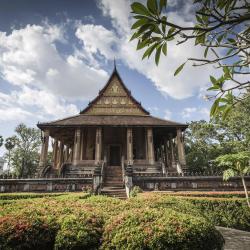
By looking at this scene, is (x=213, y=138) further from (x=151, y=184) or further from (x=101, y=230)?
(x=101, y=230)

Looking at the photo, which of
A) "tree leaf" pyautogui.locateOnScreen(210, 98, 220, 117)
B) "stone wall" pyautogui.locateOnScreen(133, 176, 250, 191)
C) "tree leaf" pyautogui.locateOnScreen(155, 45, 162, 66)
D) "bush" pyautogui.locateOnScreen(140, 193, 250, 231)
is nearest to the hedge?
"tree leaf" pyautogui.locateOnScreen(210, 98, 220, 117)

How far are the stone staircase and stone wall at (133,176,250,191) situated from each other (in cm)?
120

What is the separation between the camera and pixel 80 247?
11.3 ft

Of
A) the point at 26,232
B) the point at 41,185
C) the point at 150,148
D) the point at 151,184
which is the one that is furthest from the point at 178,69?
the point at 150,148

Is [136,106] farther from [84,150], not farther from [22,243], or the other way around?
[22,243]

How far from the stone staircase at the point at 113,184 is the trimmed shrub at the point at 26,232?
8639 millimetres

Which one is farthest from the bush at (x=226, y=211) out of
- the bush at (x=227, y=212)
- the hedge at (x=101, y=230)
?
the hedge at (x=101, y=230)

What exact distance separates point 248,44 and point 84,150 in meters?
22.2

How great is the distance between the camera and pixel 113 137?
2389cm

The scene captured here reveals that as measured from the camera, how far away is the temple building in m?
19.2

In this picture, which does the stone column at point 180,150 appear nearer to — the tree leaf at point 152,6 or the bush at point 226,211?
the bush at point 226,211

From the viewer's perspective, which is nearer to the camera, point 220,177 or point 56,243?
point 56,243

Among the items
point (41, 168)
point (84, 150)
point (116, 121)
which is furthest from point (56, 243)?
point (84, 150)

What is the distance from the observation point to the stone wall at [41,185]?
13281 mm
